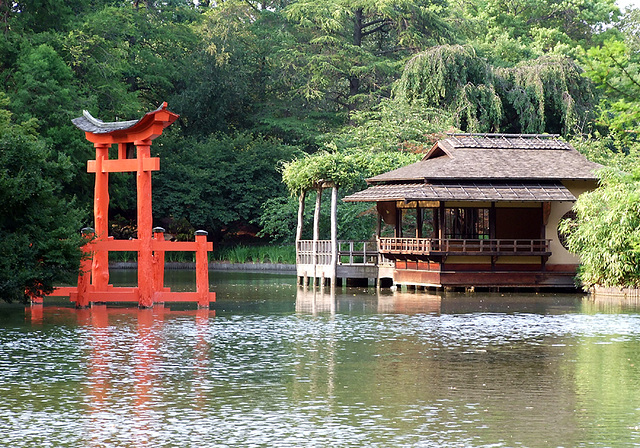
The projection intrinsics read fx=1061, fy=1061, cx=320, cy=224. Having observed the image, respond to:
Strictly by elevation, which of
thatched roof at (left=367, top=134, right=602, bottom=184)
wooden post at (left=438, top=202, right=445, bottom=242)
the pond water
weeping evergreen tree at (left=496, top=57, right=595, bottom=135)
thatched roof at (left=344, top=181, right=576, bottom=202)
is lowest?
the pond water

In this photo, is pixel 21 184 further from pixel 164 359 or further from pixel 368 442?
pixel 368 442

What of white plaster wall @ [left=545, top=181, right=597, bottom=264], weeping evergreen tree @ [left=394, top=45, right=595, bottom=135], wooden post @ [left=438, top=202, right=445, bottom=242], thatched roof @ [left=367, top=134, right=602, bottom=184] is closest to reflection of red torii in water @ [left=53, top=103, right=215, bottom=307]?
wooden post @ [left=438, top=202, right=445, bottom=242]

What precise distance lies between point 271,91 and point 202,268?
35.9 metres

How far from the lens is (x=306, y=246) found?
38.0 metres

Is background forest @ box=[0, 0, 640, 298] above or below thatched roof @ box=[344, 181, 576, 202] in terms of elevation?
above

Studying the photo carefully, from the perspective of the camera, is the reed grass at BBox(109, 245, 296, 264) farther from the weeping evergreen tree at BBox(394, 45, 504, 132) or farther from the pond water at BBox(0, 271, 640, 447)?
the pond water at BBox(0, 271, 640, 447)

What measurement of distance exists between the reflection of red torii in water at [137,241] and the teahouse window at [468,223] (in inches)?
435

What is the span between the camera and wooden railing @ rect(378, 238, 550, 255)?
32094mm

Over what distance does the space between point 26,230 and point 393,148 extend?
2475cm

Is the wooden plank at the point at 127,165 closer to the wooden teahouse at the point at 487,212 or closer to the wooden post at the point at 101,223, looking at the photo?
the wooden post at the point at 101,223

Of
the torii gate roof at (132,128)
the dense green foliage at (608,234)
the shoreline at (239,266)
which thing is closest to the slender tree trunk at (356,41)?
the shoreline at (239,266)

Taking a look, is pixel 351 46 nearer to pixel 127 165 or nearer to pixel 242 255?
pixel 242 255

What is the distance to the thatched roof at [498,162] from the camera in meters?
33.1

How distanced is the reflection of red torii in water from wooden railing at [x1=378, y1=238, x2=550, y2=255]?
872 cm
